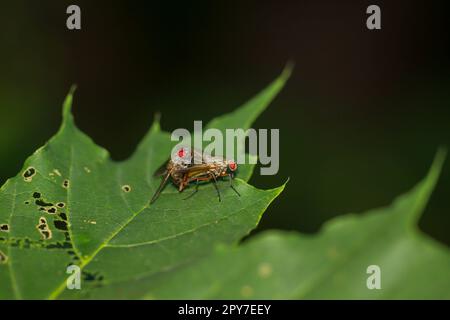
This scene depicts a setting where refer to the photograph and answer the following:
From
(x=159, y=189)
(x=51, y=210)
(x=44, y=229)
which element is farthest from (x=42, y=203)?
(x=159, y=189)

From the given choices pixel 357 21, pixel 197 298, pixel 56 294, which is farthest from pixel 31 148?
pixel 357 21

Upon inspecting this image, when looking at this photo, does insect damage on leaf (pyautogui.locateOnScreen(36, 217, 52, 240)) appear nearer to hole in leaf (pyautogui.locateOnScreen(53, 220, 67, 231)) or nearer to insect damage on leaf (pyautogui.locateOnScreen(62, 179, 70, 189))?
hole in leaf (pyautogui.locateOnScreen(53, 220, 67, 231))

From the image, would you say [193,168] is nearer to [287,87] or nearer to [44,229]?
[44,229]

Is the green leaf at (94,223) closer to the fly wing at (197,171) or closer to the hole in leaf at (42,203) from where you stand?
the hole in leaf at (42,203)

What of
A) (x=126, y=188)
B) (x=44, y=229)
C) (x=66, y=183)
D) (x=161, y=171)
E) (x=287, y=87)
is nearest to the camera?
(x=44, y=229)

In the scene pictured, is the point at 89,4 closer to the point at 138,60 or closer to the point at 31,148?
the point at 138,60

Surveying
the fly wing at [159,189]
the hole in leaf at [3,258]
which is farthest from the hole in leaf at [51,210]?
the fly wing at [159,189]

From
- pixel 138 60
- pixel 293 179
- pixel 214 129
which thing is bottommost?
pixel 293 179
